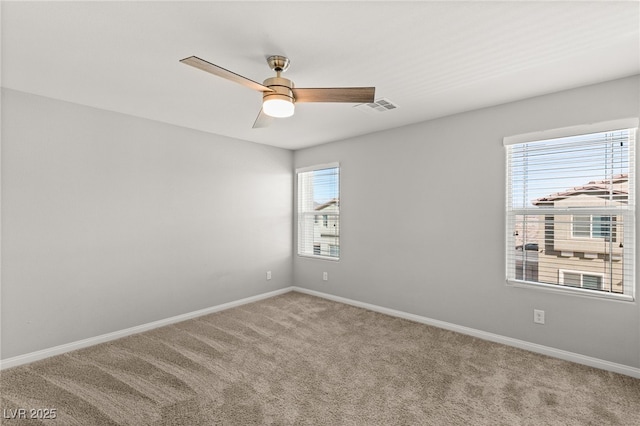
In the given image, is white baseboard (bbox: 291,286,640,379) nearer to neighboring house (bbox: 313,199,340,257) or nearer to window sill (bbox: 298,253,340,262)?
window sill (bbox: 298,253,340,262)

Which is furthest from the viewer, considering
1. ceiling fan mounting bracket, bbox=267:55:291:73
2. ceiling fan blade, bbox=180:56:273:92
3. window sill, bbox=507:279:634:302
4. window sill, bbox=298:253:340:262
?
window sill, bbox=298:253:340:262

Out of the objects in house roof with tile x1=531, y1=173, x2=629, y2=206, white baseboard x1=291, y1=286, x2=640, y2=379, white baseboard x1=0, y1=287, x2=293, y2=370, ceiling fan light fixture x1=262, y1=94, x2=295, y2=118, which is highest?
ceiling fan light fixture x1=262, y1=94, x2=295, y2=118

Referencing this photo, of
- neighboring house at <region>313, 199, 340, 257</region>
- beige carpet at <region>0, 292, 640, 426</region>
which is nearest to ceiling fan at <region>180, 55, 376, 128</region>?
beige carpet at <region>0, 292, 640, 426</region>

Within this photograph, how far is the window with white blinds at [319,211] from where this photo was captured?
4.70 meters

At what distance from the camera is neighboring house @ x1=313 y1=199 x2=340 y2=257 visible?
4684 mm

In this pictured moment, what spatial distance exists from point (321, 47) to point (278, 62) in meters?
0.32

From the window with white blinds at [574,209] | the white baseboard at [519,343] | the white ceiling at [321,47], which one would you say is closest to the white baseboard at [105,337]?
the white baseboard at [519,343]

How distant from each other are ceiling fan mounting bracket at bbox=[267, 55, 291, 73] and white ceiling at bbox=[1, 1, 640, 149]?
1.8 inches

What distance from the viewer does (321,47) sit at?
6.72 feet

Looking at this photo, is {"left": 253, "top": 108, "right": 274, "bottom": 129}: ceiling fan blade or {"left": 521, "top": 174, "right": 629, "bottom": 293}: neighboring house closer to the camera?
{"left": 253, "top": 108, "right": 274, "bottom": 129}: ceiling fan blade

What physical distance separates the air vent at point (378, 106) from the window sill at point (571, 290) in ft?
6.86

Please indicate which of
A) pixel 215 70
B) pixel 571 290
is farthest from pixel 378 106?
pixel 571 290

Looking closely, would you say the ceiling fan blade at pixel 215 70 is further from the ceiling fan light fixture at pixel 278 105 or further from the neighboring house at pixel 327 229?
the neighboring house at pixel 327 229

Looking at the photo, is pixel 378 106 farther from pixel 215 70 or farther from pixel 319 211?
pixel 319 211
